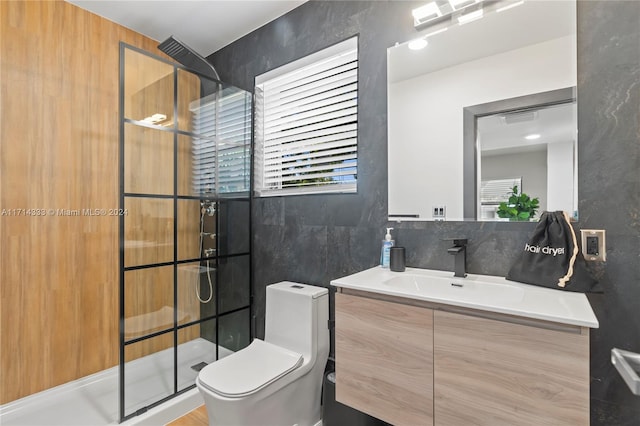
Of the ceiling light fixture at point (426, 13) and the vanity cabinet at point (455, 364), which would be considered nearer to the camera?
the vanity cabinet at point (455, 364)

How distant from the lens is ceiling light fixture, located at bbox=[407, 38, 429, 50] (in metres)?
1.64

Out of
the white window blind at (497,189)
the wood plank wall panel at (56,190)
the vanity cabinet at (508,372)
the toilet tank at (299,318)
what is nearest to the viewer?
the vanity cabinet at (508,372)

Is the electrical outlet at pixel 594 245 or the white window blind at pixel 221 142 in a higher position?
the white window blind at pixel 221 142

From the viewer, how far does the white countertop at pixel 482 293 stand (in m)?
0.96

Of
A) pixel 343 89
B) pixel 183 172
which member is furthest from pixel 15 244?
pixel 343 89

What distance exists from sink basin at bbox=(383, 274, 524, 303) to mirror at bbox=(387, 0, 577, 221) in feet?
1.03

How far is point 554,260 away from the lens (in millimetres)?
1226

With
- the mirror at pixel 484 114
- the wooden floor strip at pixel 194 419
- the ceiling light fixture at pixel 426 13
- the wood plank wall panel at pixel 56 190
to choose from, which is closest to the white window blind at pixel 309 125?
the mirror at pixel 484 114

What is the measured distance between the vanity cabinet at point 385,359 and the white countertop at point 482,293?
2.7 inches

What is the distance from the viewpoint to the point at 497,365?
1.02m

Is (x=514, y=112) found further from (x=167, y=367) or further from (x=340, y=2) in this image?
(x=167, y=367)

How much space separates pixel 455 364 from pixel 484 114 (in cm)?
113

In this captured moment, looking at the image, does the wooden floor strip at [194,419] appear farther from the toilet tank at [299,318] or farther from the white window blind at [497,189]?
the white window blind at [497,189]

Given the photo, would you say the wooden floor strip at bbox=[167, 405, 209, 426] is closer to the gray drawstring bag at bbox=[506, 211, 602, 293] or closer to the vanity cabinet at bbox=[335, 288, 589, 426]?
the vanity cabinet at bbox=[335, 288, 589, 426]
